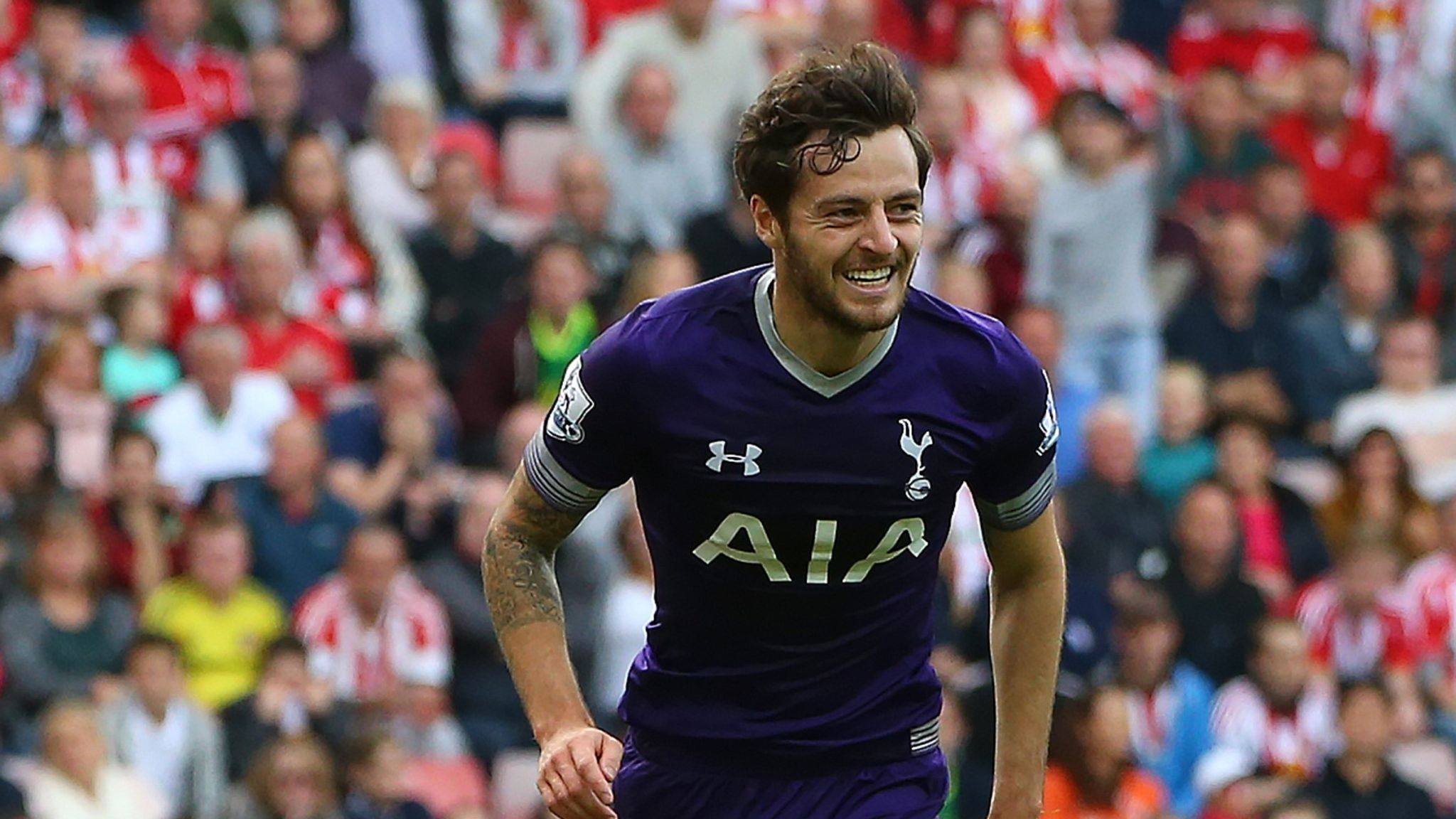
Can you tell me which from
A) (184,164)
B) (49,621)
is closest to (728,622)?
(49,621)

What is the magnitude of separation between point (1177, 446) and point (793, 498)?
8.16m

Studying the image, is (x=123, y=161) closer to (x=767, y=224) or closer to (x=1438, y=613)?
(x=1438, y=613)

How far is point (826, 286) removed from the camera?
489 cm

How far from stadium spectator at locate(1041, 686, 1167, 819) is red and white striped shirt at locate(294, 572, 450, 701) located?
2.42 metres

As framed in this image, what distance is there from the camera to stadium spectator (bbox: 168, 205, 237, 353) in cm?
1177

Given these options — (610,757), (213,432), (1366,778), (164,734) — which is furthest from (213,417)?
(610,757)

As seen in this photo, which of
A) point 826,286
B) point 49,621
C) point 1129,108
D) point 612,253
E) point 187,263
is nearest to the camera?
point 826,286

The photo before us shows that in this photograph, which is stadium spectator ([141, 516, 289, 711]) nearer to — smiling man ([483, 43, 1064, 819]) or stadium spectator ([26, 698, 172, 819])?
stadium spectator ([26, 698, 172, 819])

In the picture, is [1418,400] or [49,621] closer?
[49,621]

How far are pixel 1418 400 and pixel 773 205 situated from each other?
A: 936 centimetres

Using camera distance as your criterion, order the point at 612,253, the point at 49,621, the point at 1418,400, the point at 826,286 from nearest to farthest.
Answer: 1. the point at 826,286
2. the point at 49,621
3. the point at 612,253
4. the point at 1418,400

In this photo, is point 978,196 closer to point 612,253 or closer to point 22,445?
point 612,253

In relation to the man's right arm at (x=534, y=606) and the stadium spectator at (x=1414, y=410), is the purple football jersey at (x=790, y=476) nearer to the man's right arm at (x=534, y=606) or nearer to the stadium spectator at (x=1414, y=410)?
the man's right arm at (x=534, y=606)

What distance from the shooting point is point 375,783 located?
1020cm
